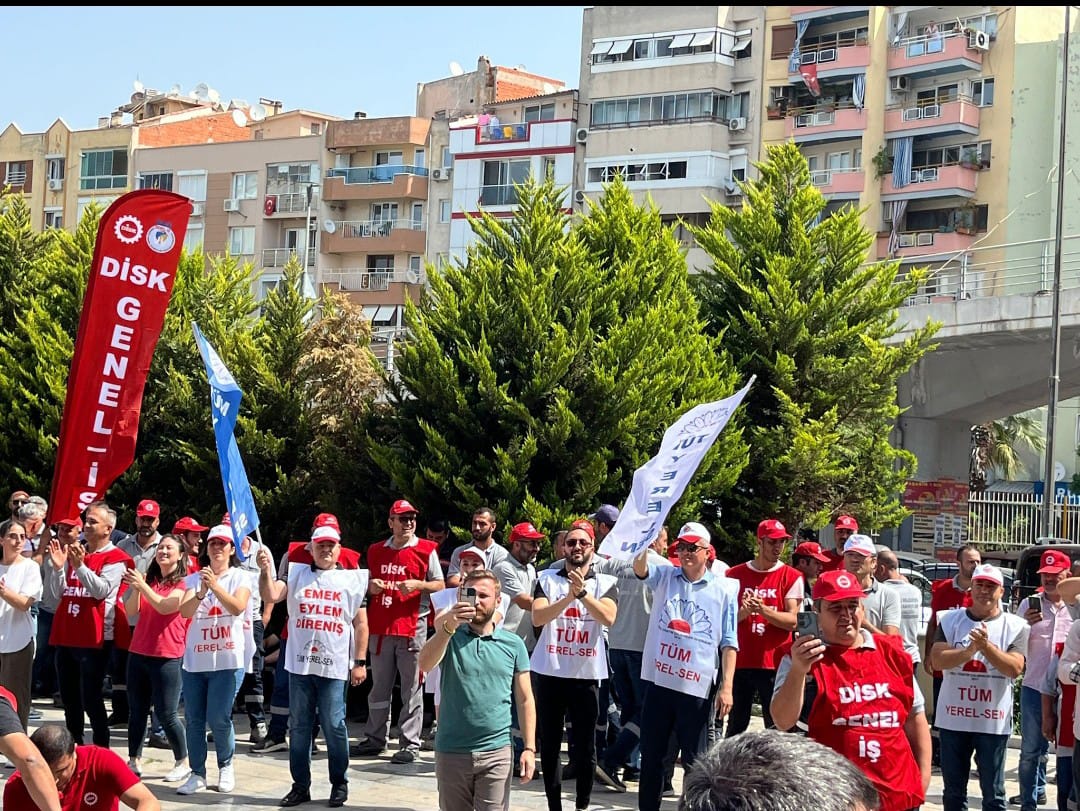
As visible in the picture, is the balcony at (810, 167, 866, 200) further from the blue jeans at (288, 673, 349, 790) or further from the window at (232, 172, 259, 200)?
the blue jeans at (288, 673, 349, 790)

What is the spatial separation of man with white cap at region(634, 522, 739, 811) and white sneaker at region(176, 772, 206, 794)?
299 cm

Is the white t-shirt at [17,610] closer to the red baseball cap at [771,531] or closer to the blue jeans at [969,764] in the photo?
the red baseball cap at [771,531]

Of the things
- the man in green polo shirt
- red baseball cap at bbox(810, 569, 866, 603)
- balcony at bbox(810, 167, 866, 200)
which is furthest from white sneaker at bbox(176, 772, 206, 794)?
Result: balcony at bbox(810, 167, 866, 200)

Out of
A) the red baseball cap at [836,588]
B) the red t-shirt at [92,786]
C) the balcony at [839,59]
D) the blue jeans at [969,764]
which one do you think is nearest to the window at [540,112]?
the balcony at [839,59]

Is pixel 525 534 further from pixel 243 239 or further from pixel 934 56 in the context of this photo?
pixel 243 239

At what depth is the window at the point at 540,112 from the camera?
61.0 m

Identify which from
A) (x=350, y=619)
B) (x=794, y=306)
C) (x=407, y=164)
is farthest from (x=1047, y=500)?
(x=407, y=164)

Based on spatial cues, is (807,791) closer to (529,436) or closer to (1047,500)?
(529,436)

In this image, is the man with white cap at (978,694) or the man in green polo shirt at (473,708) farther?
the man with white cap at (978,694)

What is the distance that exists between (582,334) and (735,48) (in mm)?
42736

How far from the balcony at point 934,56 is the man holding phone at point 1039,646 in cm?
4549

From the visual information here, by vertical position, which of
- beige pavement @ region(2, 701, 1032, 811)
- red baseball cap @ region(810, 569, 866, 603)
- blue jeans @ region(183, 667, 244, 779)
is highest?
red baseball cap @ region(810, 569, 866, 603)

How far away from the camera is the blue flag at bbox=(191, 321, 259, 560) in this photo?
35.2ft

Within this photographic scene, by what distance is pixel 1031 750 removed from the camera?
10.2m
